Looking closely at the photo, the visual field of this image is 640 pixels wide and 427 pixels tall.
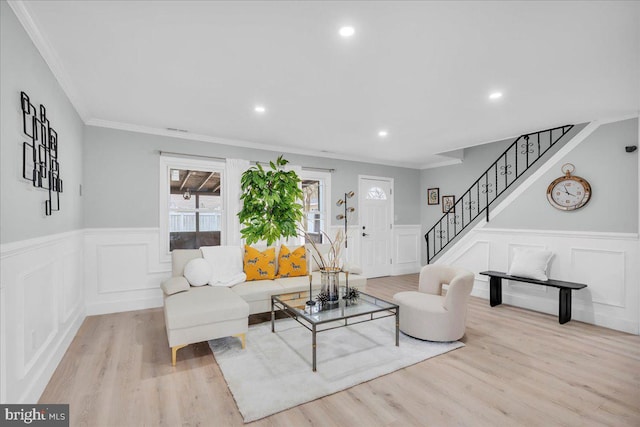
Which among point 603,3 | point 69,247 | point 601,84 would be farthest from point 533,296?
point 69,247

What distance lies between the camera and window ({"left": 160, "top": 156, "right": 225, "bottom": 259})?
4445mm

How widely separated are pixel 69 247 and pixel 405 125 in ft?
13.7

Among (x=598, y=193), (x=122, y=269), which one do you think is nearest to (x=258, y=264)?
(x=122, y=269)

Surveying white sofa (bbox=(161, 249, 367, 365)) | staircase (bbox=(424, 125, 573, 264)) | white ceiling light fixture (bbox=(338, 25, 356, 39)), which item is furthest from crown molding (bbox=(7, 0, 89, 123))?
staircase (bbox=(424, 125, 573, 264))

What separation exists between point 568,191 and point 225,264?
4681 mm

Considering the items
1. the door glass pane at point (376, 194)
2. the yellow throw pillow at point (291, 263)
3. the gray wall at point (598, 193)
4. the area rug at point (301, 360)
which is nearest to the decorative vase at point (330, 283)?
the area rug at point (301, 360)

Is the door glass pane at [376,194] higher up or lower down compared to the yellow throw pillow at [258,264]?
higher up

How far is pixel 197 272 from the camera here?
3.60 m

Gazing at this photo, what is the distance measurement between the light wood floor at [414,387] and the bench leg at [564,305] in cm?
39

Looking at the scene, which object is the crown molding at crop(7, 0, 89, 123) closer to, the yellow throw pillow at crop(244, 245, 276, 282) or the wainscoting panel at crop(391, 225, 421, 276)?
the yellow throw pillow at crop(244, 245, 276, 282)

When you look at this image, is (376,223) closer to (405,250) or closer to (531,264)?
(405,250)

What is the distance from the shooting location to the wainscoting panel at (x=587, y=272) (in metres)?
3.57

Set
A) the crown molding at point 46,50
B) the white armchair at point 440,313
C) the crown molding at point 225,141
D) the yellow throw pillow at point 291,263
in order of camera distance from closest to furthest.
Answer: the crown molding at point 46,50
the white armchair at point 440,313
the crown molding at point 225,141
the yellow throw pillow at point 291,263

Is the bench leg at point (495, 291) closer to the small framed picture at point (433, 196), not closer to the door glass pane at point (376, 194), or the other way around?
the small framed picture at point (433, 196)
